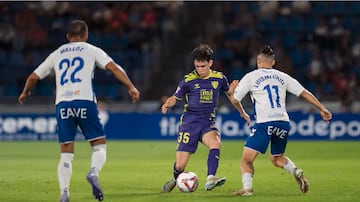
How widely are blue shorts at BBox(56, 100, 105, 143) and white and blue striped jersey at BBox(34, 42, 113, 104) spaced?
0.07 meters

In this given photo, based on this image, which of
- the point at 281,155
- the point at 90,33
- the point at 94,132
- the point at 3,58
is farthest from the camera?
the point at 90,33

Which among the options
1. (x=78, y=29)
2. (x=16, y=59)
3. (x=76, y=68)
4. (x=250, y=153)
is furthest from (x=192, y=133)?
(x=16, y=59)

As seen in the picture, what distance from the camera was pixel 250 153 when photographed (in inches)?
469

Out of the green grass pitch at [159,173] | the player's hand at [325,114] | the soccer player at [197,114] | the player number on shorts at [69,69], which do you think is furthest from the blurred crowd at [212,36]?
the player number on shorts at [69,69]

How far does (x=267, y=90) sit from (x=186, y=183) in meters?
1.69

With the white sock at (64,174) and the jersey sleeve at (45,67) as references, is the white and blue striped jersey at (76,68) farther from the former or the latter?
the white sock at (64,174)

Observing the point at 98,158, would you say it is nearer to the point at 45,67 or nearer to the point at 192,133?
the point at 45,67

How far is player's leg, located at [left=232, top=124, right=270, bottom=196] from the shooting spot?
11867mm

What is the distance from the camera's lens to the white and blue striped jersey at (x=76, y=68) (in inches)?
422

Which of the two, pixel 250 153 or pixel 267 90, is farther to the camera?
pixel 267 90

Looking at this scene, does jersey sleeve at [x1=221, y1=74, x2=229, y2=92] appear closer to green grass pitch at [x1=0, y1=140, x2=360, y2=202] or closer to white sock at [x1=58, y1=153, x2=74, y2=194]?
green grass pitch at [x1=0, y1=140, x2=360, y2=202]

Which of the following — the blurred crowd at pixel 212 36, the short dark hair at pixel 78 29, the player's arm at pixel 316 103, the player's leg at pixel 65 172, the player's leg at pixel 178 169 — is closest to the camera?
the player's leg at pixel 65 172

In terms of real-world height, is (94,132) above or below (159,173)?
above

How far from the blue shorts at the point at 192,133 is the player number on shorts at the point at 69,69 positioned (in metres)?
2.43
